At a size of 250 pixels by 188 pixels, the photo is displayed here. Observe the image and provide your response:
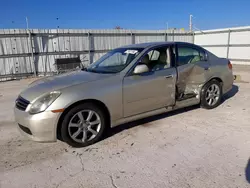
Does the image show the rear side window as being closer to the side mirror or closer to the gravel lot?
the side mirror

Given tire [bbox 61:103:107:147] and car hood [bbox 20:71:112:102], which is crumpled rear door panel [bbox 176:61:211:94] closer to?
car hood [bbox 20:71:112:102]

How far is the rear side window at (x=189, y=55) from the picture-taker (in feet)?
13.8

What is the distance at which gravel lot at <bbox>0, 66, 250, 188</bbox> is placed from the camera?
95.1 inches

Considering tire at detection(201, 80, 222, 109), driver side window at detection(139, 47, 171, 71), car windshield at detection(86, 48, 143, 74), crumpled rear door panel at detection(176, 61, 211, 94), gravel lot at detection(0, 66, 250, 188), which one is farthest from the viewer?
tire at detection(201, 80, 222, 109)

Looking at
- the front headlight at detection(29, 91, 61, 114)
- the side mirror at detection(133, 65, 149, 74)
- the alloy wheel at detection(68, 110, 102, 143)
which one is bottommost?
the alloy wheel at detection(68, 110, 102, 143)

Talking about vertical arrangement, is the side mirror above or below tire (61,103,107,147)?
above

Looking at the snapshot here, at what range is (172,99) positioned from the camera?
404 cm

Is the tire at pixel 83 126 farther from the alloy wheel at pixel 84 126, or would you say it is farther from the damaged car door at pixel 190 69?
the damaged car door at pixel 190 69

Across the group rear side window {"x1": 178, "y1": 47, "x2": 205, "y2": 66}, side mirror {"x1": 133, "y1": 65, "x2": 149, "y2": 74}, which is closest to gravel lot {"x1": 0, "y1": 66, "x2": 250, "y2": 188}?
side mirror {"x1": 133, "y1": 65, "x2": 149, "y2": 74}

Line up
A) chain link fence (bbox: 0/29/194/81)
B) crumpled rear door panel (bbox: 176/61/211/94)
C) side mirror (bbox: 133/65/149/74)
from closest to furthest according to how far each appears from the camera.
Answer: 1. side mirror (bbox: 133/65/149/74)
2. crumpled rear door panel (bbox: 176/61/211/94)
3. chain link fence (bbox: 0/29/194/81)

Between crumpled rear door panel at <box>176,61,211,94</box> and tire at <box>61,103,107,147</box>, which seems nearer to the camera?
tire at <box>61,103,107,147</box>

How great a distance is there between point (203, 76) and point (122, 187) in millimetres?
3093

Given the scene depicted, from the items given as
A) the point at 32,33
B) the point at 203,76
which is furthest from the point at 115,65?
the point at 32,33

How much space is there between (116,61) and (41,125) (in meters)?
1.84
